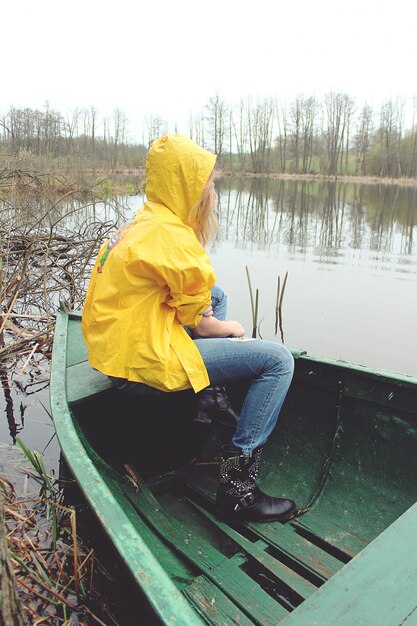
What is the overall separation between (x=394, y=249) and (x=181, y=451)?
529 inches

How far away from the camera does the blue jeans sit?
7.91ft

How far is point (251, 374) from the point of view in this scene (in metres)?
2.46

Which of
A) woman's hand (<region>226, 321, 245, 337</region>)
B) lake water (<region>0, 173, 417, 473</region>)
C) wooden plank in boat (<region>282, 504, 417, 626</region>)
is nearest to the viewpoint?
wooden plank in boat (<region>282, 504, 417, 626</region>)

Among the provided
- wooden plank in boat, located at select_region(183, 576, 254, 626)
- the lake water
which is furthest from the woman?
the lake water

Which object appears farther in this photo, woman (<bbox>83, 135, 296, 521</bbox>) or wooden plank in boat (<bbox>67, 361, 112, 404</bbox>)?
wooden plank in boat (<bbox>67, 361, 112, 404</bbox>)

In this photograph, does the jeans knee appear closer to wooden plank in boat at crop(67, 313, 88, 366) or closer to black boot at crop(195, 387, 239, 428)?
black boot at crop(195, 387, 239, 428)

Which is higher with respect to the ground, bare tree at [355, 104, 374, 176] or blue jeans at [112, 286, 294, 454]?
bare tree at [355, 104, 374, 176]

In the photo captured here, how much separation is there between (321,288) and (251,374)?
8.46 meters

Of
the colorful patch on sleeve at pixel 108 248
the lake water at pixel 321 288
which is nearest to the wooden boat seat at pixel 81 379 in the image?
the colorful patch on sleeve at pixel 108 248

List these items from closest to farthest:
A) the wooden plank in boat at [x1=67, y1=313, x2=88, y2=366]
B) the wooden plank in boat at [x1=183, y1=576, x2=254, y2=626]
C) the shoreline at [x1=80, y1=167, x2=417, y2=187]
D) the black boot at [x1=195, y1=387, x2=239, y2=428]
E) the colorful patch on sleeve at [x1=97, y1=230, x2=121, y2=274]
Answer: the wooden plank in boat at [x1=183, y1=576, x2=254, y2=626]
the colorful patch on sleeve at [x1=97, y1=230, x2=121, y2=274]
the black boot at [x1=195, y1=387, x2=239, y2=428]
the wooden plank in boat at [x1=67, y1=313, x2=88, y2=366]
the shoreline at [x1=80, y1=167, x2=417, y2=187]

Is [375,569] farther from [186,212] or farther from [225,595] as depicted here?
[186,212]

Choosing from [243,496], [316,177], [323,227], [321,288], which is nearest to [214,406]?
[243,496]

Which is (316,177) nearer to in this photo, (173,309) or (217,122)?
(217,122)

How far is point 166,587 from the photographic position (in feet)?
4.56
